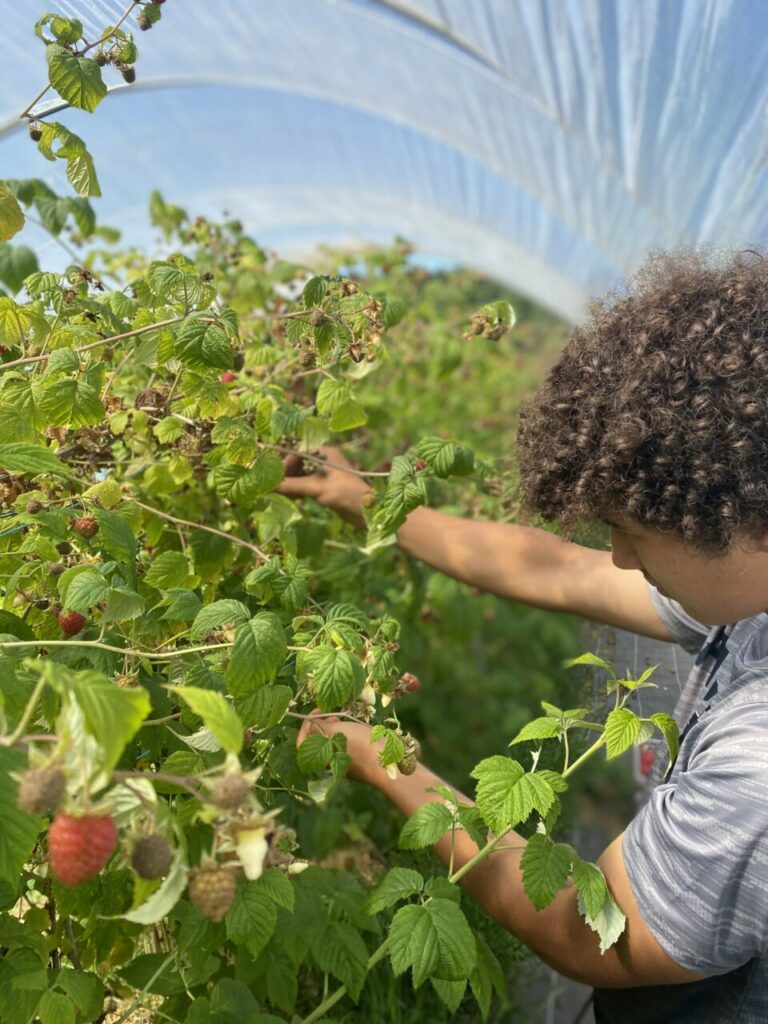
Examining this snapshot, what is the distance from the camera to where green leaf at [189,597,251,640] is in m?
1.11

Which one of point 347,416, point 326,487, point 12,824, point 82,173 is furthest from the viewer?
point 326,487

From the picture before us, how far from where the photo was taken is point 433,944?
1.13 meters

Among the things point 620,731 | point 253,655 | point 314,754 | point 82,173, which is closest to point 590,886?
point 620,731

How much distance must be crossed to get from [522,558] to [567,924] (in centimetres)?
79

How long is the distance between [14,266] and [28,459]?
1.04 meters

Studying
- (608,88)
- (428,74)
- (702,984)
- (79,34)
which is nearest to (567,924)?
(702,984)

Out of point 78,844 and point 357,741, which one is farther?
point 357,741

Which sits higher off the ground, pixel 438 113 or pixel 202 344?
pixel 438 113

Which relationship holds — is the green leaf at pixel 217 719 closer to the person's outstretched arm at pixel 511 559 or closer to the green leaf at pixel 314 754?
the green leaf at pixel 314 754

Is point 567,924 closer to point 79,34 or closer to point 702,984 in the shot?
point 702,984

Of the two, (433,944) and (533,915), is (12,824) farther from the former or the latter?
(533,915)

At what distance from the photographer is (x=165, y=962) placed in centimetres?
125

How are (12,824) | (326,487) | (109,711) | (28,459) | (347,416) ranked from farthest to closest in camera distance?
(326,487) < (347,416) < (28,459) < (12,824) < (109,711)

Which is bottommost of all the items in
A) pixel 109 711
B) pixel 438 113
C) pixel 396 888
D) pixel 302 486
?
pixel 396 888
